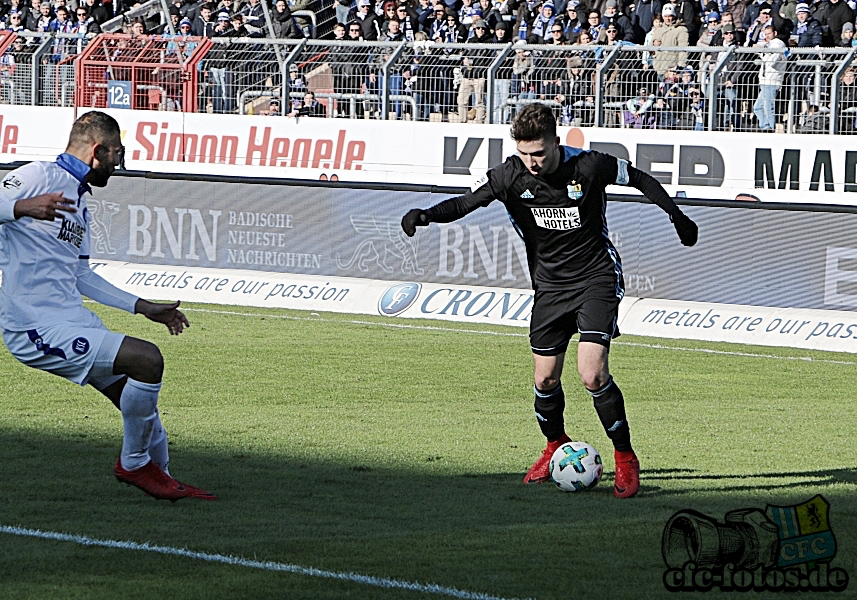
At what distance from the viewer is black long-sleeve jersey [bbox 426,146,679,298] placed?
7793 mm

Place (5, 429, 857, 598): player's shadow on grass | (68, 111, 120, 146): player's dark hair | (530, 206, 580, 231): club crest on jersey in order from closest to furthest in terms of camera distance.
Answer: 1. (5, 429, 857, 598): player's shadow on grass
2. (68, 111, 120, 146): player's dark hair
3. (530, 206, 580, 231): club crest on jersey

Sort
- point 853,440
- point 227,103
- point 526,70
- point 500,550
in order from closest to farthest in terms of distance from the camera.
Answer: point 500,550 → point 853,440 → point 526,70 → point 227,103

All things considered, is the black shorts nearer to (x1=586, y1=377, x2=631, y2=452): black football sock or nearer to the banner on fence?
(x1=586, y1=377, x2=631, y2=452): black football sock

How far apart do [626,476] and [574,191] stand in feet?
5.19

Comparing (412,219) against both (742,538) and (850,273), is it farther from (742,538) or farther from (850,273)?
(850,273)

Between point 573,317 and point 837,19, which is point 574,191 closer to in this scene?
point 573,317

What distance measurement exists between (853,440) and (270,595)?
5506 millimetres

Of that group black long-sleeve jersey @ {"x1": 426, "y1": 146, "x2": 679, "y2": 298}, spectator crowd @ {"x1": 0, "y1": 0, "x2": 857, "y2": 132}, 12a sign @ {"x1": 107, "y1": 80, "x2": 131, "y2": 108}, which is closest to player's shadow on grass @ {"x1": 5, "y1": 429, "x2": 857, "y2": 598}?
black long-sleeve jersey @ {"x1": 426, "y1": 146, "x2": 679, "y2": 298}

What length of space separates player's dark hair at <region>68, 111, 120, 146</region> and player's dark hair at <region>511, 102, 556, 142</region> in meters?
2.07

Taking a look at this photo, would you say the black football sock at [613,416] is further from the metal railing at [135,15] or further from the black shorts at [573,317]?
the metal railing at [135,15]

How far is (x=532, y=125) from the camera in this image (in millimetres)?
7410

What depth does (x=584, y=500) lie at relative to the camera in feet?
25.2

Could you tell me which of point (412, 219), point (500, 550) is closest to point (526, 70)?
point (412, 219)

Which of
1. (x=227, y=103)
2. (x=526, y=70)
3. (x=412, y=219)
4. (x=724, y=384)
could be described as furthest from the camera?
(x=227, y=103)
